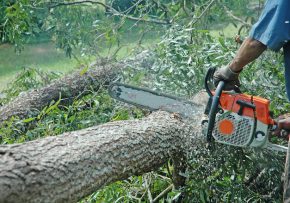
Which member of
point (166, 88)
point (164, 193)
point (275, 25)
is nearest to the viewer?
point (275, 25)

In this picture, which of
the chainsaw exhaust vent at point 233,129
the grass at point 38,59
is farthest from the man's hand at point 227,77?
the grass at point 38,59

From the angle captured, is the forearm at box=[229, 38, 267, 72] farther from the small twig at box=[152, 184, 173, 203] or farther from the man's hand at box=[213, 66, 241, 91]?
the small twig at box=[152, 184, 173, 203]

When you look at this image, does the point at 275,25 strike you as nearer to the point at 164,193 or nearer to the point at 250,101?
the point at 250,101

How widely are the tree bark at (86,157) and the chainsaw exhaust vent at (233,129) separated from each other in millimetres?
261

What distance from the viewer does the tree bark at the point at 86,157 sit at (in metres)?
2.28

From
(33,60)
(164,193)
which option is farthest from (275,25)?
(33,60)

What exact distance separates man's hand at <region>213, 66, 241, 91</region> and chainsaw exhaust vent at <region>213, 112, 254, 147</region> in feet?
0.48

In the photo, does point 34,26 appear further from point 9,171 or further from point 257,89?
point 9,171

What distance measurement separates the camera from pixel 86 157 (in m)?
2.62

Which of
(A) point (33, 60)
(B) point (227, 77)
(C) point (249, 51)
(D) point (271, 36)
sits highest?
(D) point (271, 36)

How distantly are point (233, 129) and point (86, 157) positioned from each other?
0.84 metres

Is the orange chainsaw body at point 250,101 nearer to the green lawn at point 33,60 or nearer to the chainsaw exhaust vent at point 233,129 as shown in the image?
the chainsaw exhaust vent at point 233,129

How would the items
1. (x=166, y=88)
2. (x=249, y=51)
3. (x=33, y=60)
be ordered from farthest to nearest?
(x=33, y=60) < (x=166, y=88) < (x=249, y=51)

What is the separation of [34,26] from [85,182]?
3.27 meters
